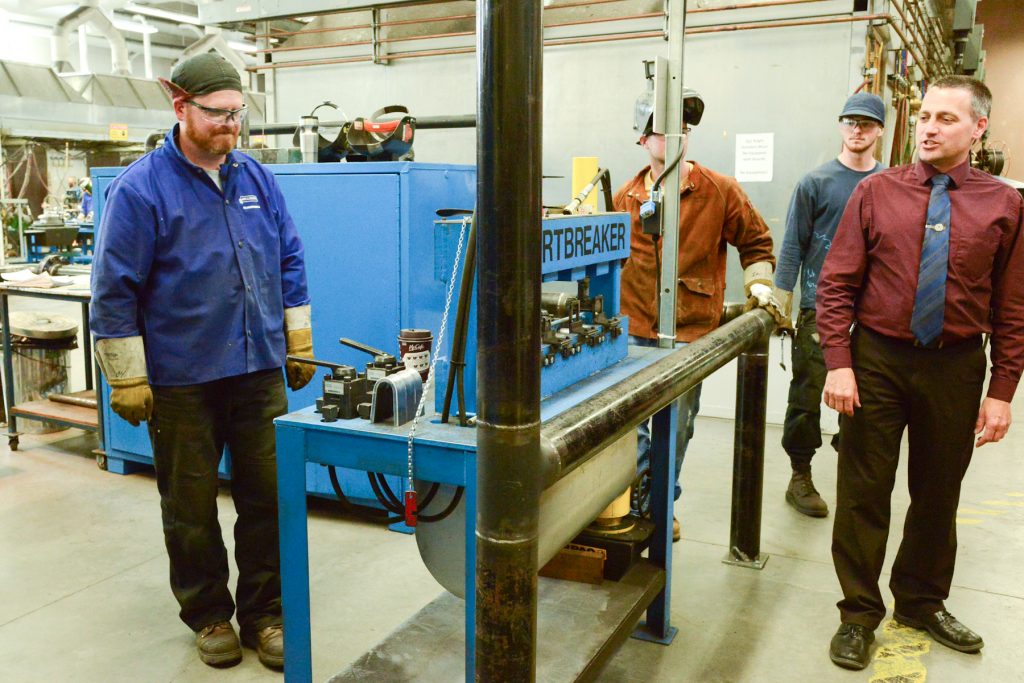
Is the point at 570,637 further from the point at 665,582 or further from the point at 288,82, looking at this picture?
the point at 288,82

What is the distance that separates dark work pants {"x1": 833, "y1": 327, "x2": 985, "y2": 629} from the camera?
214 cm

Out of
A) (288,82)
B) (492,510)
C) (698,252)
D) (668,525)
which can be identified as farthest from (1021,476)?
(288,82)

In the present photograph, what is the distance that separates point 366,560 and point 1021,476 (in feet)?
9.68

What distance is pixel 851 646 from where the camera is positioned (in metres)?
2.21

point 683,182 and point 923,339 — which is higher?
point 683,182

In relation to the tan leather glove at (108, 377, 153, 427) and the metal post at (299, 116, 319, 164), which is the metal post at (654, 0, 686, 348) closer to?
the tan leather glove at (108, 377, 153, 427)

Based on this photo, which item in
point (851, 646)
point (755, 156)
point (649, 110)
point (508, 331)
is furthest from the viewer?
point (755, 156)

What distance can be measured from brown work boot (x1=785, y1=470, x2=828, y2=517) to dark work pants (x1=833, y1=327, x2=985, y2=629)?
93 cm

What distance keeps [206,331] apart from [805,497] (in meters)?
2.35

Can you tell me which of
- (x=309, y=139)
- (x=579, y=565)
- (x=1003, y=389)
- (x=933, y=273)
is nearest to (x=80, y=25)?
(x=309, y=139)

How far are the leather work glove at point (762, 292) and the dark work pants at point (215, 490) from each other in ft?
4.71

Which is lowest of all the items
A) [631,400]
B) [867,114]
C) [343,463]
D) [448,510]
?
[448,510]

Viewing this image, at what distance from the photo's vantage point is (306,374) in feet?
7.79

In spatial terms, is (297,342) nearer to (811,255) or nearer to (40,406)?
(811,255)
